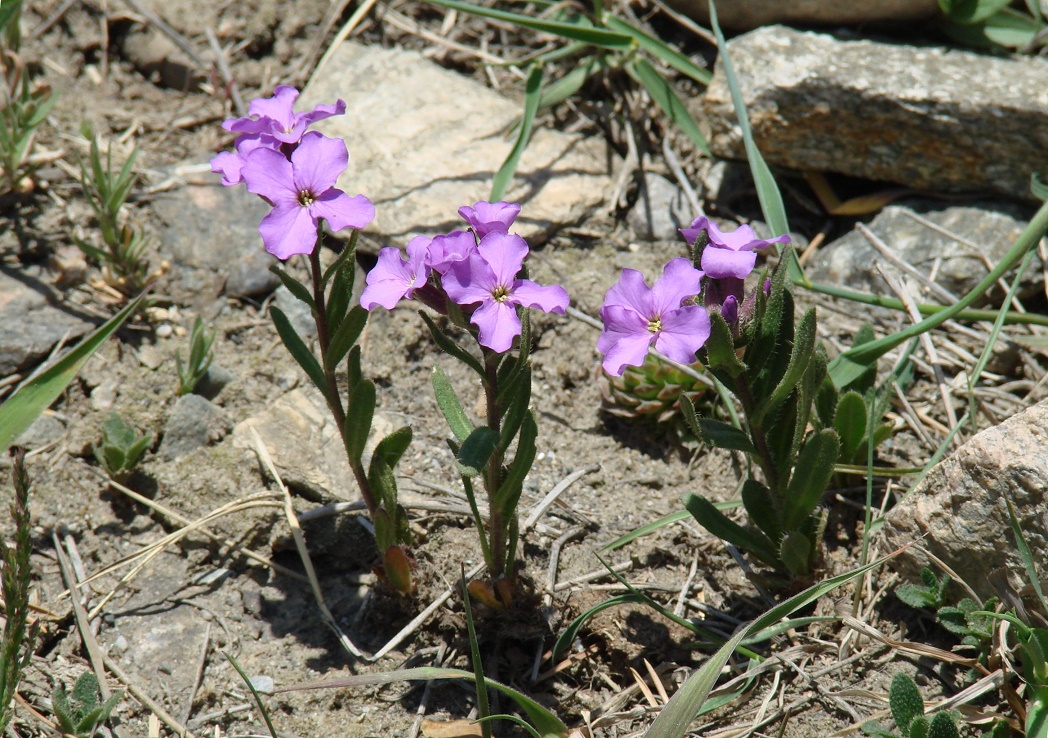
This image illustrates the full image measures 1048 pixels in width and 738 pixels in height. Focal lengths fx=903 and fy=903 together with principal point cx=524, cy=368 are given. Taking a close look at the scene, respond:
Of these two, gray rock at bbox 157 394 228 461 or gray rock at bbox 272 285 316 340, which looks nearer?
gray rock at bbox 157 394 228 461

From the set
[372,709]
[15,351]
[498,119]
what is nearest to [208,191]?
[15,351]

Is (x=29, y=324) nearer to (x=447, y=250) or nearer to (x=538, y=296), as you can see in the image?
(x=447, y=250)

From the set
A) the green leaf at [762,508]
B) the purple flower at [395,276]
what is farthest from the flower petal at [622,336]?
the green leaf at [762,508]

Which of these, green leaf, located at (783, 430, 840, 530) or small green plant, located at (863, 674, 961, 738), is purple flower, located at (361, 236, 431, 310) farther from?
small green plant, located at (863, 674, 961, 738)

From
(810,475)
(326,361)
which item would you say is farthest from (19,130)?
(810,475)

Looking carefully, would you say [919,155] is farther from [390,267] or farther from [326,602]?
[326,602]

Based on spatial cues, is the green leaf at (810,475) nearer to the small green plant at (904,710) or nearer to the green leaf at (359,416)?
the small green plant at (904,710)

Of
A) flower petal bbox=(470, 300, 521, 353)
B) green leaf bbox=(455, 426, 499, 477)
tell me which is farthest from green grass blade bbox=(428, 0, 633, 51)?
green leaf bbox=(455, 426, 499, 477)
